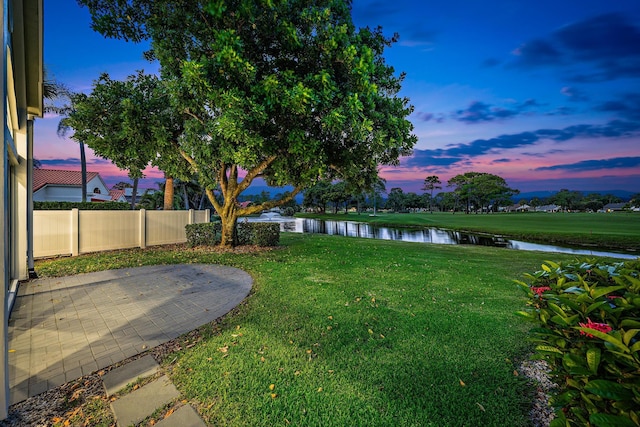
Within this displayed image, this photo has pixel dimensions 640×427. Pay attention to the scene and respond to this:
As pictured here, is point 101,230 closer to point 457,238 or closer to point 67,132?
point 67,132

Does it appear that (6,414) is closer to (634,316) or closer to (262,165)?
(634,316)

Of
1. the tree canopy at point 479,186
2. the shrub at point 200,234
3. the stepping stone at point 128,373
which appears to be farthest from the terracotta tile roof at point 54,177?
the tree canopy at point 479,186

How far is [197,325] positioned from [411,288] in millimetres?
4142

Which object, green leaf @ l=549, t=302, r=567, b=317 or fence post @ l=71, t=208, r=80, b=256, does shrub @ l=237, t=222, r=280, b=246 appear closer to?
fence post @ l=71, t=208, r=80, b=256

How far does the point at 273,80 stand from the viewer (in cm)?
594

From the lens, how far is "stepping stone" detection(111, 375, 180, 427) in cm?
204

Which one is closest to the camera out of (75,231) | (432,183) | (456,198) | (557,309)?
(557,309)

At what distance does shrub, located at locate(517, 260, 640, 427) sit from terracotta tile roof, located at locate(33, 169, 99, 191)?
38.7 meters

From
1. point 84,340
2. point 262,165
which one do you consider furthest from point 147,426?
point 262,165

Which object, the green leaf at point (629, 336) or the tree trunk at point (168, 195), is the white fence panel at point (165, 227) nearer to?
the tree trunk at point (168, 195)

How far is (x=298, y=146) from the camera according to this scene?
6.97 meters

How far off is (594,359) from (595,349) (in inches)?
1.8

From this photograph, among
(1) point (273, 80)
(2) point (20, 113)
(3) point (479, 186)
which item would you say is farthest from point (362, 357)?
(3) point (479, 186)

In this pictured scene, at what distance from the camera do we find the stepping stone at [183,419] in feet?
6.42
